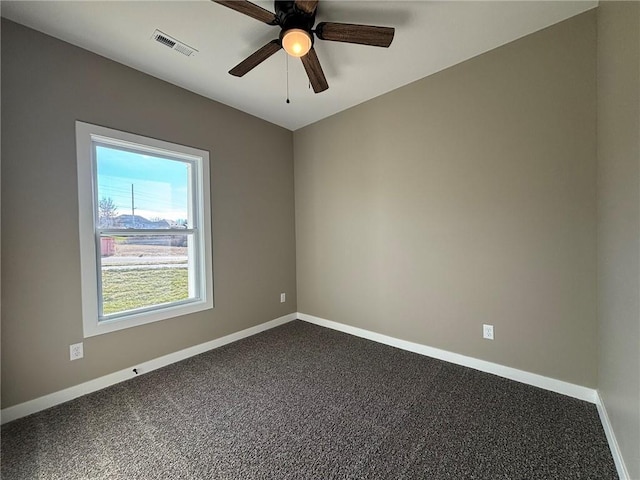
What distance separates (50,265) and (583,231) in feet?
12.3

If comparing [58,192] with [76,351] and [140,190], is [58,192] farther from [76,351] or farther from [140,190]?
[76,351]

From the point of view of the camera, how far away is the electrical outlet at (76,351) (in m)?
2.08

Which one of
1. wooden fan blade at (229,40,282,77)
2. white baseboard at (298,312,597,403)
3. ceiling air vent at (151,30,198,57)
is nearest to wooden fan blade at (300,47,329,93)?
wooden fan blade at (229,40,282,77)

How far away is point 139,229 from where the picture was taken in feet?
8.23

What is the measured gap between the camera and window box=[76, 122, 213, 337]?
2.16m

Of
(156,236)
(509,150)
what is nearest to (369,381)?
(509,150)

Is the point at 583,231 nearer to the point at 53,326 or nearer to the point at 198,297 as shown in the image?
the point at 198,297

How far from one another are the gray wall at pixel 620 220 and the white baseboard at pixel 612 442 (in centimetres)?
5

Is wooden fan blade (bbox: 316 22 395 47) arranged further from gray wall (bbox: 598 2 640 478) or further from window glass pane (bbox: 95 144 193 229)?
window glass pane (bbox: 95 144 193 229)

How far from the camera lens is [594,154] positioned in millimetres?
1857

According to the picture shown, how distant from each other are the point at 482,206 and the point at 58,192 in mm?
3303

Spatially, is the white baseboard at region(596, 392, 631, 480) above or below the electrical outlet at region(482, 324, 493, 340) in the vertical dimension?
below

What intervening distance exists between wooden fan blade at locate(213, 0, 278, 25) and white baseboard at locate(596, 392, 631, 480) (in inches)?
115

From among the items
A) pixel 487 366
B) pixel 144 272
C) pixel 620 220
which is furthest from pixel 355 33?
pixel 487 366
